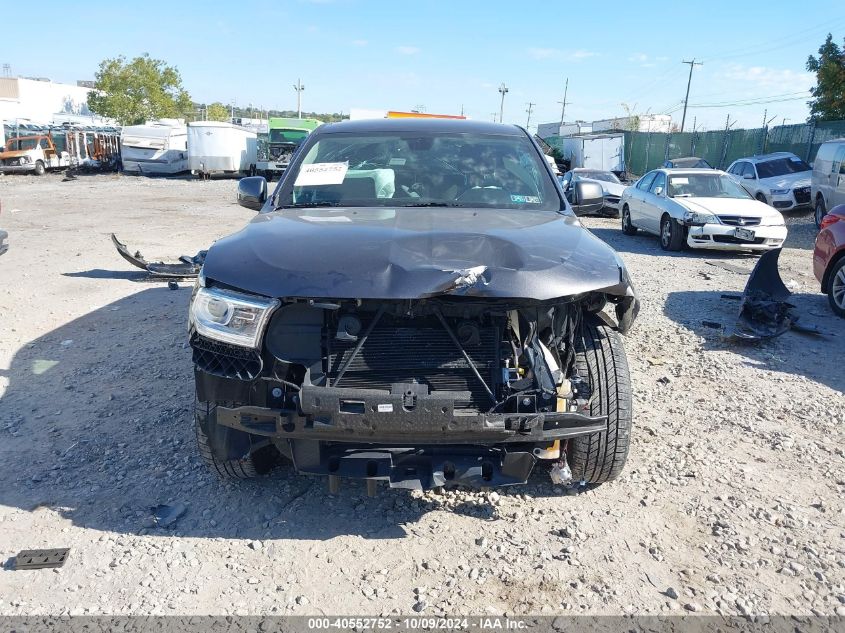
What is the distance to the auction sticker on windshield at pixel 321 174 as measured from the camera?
405 centimetres

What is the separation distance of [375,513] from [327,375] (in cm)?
87

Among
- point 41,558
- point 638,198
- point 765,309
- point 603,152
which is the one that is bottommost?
point 41,558

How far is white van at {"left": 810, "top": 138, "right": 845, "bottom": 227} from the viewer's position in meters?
14.0

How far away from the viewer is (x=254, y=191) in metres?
4.50

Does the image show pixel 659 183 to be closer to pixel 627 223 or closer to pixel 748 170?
pixel 627 223

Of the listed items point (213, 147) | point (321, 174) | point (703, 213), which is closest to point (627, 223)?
point (703, 213)

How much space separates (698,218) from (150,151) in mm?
28770

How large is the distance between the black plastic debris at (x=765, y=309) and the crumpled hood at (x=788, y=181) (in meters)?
12.3

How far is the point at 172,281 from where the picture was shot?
8203 mm

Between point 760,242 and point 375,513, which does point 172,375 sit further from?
point 760,242

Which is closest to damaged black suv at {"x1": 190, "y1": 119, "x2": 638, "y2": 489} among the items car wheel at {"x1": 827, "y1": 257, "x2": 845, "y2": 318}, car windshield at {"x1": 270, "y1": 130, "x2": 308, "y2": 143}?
car wheel at {"x1": 827, "y1": 257, "x2": 845, "y2": 318}

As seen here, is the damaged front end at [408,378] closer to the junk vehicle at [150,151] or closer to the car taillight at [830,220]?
the car taillight at [830,220]

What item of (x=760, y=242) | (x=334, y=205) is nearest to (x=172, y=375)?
(x=334, y=205)

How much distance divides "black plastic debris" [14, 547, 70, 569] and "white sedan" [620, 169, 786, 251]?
10879 millimetres
